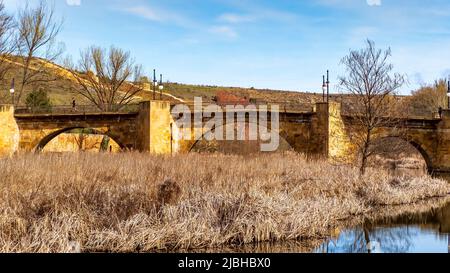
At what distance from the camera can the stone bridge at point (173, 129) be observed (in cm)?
3370

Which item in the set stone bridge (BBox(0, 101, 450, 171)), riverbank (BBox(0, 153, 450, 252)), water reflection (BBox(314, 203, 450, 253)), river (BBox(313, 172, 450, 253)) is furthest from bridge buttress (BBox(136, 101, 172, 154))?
water reflection (BBox(314, 203, 450, 253))

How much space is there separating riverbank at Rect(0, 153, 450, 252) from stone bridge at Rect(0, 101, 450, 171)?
1323 centimetres

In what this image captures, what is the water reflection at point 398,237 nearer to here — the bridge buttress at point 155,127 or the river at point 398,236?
the river at point 398,236

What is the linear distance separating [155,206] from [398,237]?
762cm

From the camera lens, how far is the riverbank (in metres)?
11.7

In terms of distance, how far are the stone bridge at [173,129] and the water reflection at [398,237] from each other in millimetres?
13894

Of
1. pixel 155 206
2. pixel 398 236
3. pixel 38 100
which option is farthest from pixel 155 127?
pixel 398 236

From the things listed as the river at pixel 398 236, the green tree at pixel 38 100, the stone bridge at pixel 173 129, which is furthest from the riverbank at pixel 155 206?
the green tree at pixel 38 100

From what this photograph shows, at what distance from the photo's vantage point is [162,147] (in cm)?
3400

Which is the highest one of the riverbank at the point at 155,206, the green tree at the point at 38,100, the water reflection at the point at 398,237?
the green tree at the point at 38,100

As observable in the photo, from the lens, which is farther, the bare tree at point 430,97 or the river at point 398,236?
the bare tree at point 430,97
